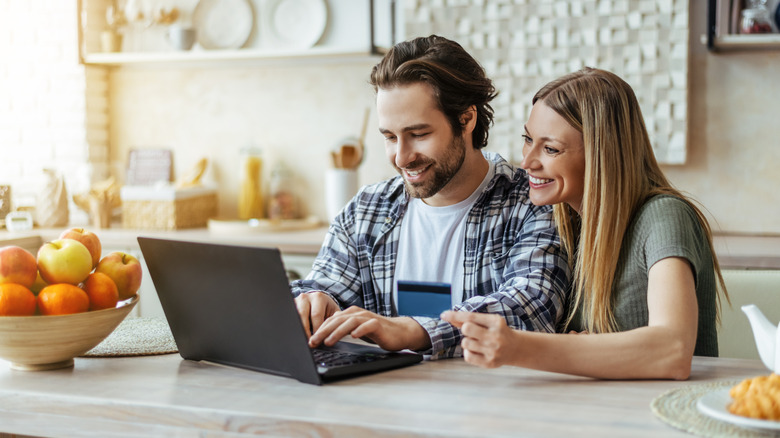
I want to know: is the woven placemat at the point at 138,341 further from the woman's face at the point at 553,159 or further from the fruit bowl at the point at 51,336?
the woman's face at the point at 553,159

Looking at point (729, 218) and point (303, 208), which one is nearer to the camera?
point (729, 218)

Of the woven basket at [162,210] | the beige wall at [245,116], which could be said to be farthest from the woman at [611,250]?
the woven basket at [162,210]

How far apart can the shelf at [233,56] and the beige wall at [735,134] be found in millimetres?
1265

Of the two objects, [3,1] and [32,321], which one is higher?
[3,1]

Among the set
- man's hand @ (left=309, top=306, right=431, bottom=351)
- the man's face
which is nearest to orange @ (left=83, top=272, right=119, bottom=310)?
man's hand @ (left=309, top=306, right=431, bottom=351)

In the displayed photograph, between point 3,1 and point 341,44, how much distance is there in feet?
5.20

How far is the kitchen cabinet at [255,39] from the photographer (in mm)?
3461

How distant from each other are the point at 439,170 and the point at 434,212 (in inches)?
5.4

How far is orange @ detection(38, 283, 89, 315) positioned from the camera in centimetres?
133

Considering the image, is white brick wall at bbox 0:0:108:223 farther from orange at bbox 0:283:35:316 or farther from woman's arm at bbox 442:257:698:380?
woman's arm at bbox 442:257:698:380

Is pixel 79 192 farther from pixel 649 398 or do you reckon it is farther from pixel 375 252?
pixel 649 398

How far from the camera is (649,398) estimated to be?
1.19m

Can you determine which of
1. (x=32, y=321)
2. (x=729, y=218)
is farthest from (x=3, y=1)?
(x=729, y=218)

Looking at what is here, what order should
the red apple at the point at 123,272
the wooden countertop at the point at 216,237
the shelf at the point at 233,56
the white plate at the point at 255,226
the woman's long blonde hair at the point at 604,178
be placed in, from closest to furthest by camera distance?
the red apple at the point at 123,272 < the woman's long blonde hair at the point at 604,178 < the wooden countertop at the point at 216,237 < the white plate at the point at 255,226 < the shelf at the point at 233,56
